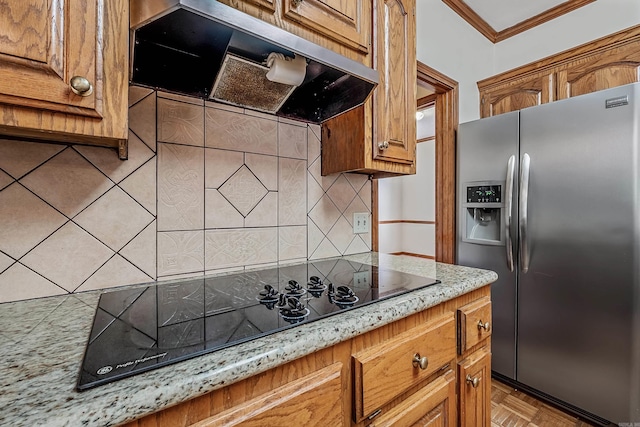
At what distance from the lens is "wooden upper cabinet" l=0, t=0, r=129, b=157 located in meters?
0.54

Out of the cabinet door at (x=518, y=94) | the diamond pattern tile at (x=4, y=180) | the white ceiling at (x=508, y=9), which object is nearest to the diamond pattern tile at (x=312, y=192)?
the diamond pattern tile at (x=4, y=180)

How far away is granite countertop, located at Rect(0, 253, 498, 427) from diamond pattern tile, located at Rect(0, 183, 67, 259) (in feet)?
0.50

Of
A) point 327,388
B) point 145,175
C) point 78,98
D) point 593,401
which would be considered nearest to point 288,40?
point 78,98

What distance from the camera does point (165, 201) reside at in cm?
102

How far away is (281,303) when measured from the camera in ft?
2.51

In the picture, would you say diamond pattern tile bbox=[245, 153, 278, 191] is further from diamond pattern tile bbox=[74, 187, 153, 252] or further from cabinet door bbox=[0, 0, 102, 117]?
cabinet door bbox=[0, 0, 102, 117]

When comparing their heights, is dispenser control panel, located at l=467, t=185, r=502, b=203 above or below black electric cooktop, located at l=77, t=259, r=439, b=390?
above

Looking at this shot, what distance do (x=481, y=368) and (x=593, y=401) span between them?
1.06m

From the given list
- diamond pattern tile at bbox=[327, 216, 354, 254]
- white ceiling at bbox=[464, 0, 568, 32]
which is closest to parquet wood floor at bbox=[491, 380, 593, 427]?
diamond pattern tile at bbox=[327, 216, 354, 254]

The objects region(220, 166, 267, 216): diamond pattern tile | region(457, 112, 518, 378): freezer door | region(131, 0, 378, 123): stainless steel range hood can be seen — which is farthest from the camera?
region(457, 112, 518, 378): freezer door

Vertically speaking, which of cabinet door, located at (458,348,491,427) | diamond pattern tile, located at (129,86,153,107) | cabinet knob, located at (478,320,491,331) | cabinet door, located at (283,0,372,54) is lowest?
cabinet door, located at (458,348,491,427)

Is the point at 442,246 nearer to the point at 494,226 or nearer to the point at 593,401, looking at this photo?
the point at 494,226

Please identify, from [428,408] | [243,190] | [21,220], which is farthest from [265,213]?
[428,408]

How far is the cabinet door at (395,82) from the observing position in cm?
119
